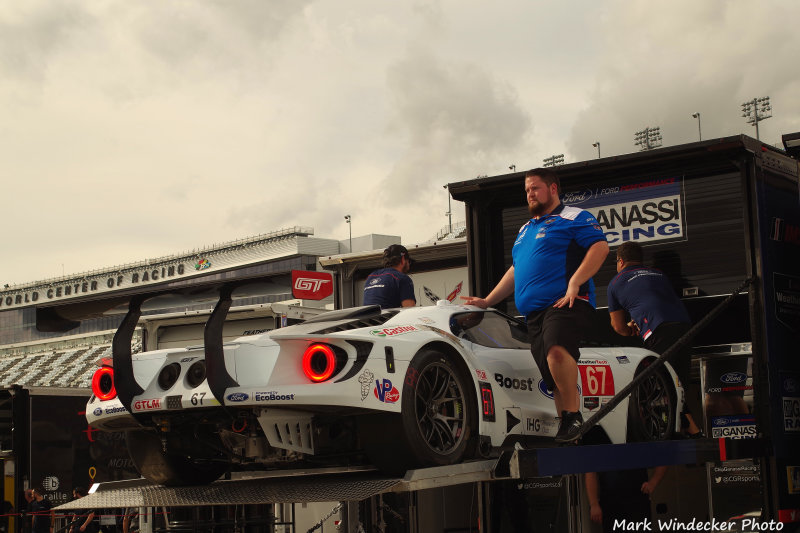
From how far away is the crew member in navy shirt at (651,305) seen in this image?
7.11 meters

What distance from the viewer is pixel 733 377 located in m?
7.48

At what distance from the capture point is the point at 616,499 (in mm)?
7094

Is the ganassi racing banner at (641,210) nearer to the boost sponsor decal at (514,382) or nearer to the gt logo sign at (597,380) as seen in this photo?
the gt logo sign at (597,380)

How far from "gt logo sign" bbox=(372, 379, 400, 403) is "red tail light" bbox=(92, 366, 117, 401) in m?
1.69

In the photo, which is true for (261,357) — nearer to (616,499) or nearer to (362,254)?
(616,499)

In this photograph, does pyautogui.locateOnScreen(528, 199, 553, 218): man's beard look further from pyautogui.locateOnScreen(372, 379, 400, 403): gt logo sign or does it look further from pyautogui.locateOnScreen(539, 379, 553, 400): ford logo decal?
pyautogui.locateOnScreen(372, 379, 400, 403): gt logo sign

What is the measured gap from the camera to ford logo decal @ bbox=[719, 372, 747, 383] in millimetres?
7352

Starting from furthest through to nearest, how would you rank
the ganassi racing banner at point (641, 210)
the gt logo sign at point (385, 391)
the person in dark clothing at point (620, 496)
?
the ganassi racing banner at point (641, 210) → the person in dark clothing at point (620, 496) → the gt logo sign at point (385, 391)

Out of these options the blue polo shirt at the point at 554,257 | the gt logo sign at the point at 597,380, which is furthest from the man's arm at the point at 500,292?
the gt logo sign at the point at 597,380

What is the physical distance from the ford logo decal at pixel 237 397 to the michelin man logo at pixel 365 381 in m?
0.58

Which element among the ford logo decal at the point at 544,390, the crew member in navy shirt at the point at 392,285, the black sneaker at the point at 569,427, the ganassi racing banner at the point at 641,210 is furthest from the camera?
the crew member in navy shirt at the point at 392,285

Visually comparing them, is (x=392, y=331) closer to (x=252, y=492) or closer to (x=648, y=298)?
(x=252, y=492)

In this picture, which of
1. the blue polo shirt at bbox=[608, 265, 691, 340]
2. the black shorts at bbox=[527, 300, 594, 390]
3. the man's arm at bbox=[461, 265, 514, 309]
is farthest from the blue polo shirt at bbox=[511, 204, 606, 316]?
the blue polo shirt at bbox=[608, 265, 691, 340]

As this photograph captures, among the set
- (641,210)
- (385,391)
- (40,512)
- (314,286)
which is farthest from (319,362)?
(40,512)
